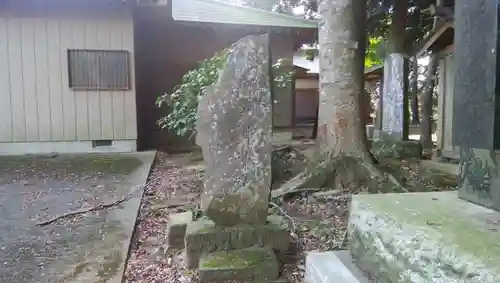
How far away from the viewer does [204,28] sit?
9766 mm

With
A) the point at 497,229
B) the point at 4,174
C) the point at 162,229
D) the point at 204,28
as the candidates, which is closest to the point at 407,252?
the point at 497,229

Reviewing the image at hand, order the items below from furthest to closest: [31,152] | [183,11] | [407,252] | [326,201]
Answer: [183,11]
[31,152]
[326,201]
[407,252]

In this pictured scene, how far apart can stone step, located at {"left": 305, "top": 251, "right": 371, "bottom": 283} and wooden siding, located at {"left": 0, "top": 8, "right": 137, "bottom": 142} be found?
269 inches

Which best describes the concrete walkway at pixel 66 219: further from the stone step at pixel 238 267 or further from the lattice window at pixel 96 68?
the lattice window at pixel 96 68

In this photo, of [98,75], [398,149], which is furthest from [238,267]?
[398,149]

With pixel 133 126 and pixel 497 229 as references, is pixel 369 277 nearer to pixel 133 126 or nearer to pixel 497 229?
pixel 497 229

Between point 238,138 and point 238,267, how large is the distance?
1.00m

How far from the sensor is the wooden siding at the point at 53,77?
783 cm

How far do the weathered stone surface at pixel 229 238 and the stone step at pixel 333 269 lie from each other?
1.40 meters

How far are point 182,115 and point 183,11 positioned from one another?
4.24 m

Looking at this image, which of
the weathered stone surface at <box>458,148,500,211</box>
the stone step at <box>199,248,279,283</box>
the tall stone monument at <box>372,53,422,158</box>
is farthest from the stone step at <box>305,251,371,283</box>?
the tall stone monument at <box>372,53,422,158</box>

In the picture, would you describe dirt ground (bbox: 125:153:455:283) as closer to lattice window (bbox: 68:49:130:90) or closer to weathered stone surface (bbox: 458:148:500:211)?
weathered stone surface (bbox: 458:148:500:211)

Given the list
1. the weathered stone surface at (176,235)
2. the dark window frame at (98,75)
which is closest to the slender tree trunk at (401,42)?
the dark window frame at (98,75)

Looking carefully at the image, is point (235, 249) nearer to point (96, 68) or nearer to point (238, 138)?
point (238, 138)
